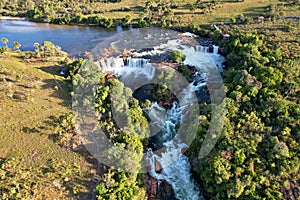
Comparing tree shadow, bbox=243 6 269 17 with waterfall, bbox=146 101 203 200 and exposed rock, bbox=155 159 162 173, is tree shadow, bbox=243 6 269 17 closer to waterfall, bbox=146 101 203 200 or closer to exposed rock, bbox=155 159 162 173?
waterfall, bbox=146 101 203 200

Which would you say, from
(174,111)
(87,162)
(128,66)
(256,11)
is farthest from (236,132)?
(256,11)

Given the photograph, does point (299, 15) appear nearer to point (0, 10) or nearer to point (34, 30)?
point (34, 30)

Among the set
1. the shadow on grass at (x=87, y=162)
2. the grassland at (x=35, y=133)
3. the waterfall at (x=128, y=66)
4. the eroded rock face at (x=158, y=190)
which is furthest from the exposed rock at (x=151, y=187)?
the waterfall at (x=128, y=66)

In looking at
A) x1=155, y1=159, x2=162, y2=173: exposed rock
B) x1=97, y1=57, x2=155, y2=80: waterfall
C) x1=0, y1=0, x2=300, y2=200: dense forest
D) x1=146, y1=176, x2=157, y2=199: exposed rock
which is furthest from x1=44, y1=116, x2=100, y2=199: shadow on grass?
x1=97, y1=57, x2=155, y2=80: waterfall

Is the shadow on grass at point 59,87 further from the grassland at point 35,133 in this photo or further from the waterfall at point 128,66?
the waterfall at point 128,66

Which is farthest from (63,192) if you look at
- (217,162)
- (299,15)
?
(299,15)

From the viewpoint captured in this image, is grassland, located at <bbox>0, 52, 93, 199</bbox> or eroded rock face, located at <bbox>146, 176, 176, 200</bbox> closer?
grassland, located at <bbox>0, 52, 93, 199</bbox>
